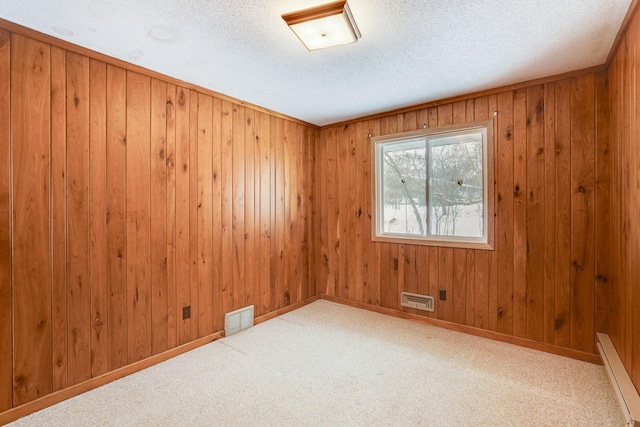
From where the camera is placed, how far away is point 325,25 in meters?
1.75

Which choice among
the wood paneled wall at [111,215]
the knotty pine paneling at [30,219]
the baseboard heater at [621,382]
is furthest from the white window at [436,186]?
the knotty pine paneling at [30,219]

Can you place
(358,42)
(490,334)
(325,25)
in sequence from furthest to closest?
(490,334) < (358,42) < (325,25)

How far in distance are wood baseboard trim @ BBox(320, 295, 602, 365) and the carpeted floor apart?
7cm

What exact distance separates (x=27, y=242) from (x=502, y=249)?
12.0 ft

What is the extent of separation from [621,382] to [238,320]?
2.93 metres

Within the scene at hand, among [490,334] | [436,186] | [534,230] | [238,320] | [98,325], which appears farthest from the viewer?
[436,186]

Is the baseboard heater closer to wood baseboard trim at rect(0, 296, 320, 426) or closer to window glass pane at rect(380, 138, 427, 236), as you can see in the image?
window glass pane at rect(380, 138, 427, 236)

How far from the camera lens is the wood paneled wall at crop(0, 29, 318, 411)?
1.86 meters

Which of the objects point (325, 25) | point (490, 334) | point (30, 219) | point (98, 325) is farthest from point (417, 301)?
point (30, 219)

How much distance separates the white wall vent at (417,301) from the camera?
128 inches

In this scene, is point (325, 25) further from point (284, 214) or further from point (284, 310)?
point (284, 310)

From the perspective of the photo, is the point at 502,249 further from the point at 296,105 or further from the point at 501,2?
the point at 296,105

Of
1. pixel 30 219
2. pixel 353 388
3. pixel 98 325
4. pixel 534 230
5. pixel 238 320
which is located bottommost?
pixel 353 388

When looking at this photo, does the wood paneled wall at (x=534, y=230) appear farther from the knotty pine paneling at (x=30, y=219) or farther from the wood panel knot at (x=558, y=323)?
the knotty pine paneling at (x=30, y=219)
